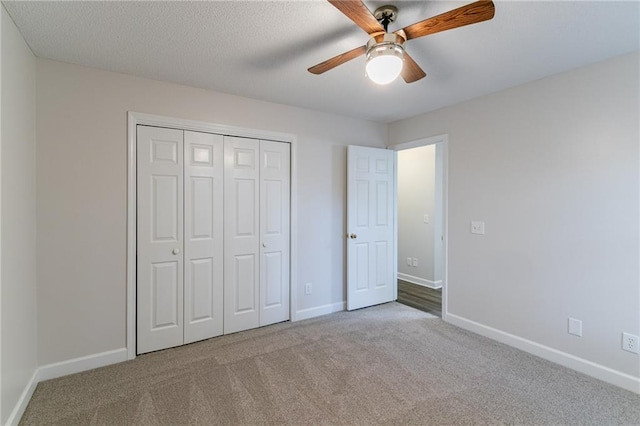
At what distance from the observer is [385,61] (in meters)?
1.59

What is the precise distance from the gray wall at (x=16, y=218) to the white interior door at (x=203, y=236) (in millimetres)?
1036

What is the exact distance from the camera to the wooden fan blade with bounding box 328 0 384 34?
128cm

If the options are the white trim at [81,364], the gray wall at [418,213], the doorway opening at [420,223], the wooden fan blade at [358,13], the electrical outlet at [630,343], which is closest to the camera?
the wooden fan blade at [358,13]

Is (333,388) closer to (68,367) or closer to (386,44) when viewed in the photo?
(68,367)

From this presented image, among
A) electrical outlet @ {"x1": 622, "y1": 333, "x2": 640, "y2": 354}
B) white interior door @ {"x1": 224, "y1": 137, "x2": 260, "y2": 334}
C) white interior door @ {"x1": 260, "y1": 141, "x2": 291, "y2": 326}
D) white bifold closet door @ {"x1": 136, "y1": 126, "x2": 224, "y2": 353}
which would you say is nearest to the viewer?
→ electrical outlet @ {"x1": 622, "y1": 333, "x2": 640, "y2": 354}

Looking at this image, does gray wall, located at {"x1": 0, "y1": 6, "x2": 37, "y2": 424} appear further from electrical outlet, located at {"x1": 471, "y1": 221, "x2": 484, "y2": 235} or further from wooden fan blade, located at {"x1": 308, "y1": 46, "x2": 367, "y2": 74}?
electrical outlet, located at {"x1": 471, "y1": 221, "x2": 484, "y2": 235}

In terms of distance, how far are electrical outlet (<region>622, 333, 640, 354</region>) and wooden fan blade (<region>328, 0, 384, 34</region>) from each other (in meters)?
2.67

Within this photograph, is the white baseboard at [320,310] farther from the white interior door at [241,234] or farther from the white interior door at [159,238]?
the white interior door at [159,238]

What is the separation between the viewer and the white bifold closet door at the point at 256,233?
9.98ft

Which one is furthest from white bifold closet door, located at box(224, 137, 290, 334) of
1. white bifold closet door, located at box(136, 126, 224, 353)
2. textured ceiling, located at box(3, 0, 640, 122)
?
textured ceiling, located at box(3, 0, 640, 122)

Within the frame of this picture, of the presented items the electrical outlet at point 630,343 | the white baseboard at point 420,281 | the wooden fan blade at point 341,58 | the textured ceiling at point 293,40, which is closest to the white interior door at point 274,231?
the textured ceiling at point 293,40

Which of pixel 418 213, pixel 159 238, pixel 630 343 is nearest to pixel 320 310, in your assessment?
pixel 159 238

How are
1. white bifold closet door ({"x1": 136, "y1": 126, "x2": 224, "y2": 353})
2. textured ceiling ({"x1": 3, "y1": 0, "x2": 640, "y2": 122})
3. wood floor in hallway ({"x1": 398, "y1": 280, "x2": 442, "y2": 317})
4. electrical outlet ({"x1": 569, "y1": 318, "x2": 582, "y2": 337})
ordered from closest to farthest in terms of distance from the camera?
textured ceiling ({"x1": 3, "y1": 0, "x2": 640, "y2": 122}) < electrical outlet ({"x1": 569, "y1": 318, "x2": 582, "y2": 337}) < white bifold closet door ({"x1": 136, "y1": 126, "x2": 224, "y2": 353}) < wood floor in hallway ({"x1": 398, "y1": 280, "x2": 442, "y2": 317})

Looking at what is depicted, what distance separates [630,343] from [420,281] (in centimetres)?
289
